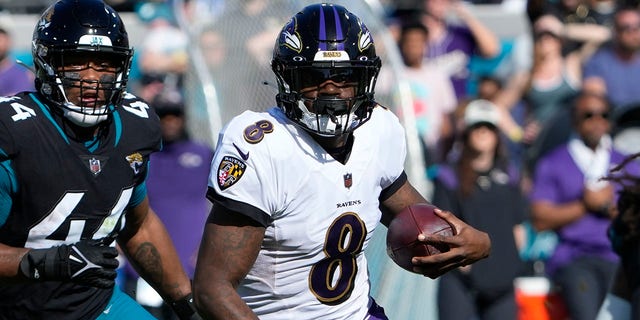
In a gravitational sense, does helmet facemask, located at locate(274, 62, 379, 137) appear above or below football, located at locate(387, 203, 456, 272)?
above

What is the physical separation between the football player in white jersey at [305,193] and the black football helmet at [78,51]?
0.56 m

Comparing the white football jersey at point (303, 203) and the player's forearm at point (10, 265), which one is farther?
the player's forearm at point (10, 265)

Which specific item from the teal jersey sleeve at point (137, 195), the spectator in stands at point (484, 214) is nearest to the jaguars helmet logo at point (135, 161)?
the teal jersey sleeve at point (137, 195)

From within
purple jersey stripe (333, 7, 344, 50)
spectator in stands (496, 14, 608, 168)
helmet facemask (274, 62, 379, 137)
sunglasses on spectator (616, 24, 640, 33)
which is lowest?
spectator in stands (496, 14, 608, 168)

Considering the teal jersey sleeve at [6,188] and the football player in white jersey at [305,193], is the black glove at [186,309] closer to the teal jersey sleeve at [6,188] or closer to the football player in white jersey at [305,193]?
the football player in white jersey at [305,193]

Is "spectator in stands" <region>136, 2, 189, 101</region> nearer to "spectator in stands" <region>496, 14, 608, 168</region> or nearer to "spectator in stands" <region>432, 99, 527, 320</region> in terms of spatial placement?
"spectator in stands" <region>432, 99, 527, 320</region>

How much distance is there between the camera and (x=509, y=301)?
22.5 feet

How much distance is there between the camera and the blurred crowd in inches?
275

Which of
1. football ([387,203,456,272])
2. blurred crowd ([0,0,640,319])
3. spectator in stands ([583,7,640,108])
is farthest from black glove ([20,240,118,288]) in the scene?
spectator in stands ([583,7,640,108])

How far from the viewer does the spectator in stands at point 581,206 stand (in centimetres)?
709

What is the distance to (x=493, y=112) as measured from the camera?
7355 mm

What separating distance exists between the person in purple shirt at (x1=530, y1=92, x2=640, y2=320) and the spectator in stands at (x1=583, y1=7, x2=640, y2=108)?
1062mm

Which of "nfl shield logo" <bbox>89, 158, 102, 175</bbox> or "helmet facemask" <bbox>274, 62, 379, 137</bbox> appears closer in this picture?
"helmet facemask" <bbox>274, 62, 379, 137</bbox>

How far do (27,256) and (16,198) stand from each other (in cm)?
24
